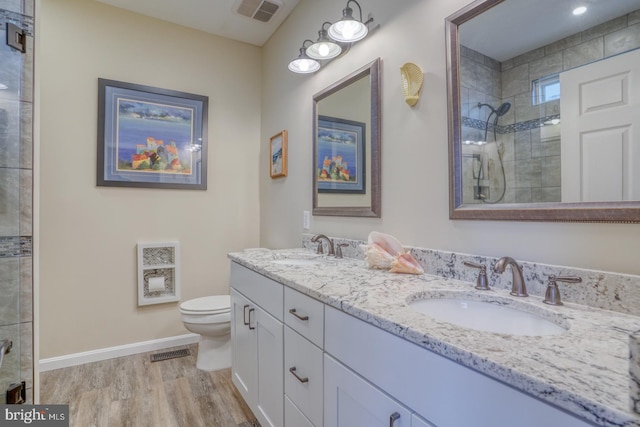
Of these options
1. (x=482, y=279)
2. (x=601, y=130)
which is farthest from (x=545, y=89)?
(x=482, y=279)

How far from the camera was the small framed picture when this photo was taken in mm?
2568

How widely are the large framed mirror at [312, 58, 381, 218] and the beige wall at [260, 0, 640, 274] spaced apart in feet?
0.18

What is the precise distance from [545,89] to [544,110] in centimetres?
7

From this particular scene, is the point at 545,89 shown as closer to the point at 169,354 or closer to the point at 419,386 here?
the point at 419,386

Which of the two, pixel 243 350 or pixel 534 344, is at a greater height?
pixel 534 344

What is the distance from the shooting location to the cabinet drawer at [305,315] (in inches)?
42.7

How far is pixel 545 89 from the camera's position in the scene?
1.02 meters

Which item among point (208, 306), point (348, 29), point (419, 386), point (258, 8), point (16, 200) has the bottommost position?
point (208, 306)

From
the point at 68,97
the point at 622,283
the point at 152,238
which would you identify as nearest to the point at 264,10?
the point at 68,97

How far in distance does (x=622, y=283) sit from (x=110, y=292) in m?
2.93

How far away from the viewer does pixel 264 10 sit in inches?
97.4

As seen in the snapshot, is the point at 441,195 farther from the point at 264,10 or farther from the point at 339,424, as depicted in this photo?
the point at 264,10

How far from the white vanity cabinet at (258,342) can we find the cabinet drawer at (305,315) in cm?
8

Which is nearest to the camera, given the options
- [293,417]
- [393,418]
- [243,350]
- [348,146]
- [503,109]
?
[393,418]
